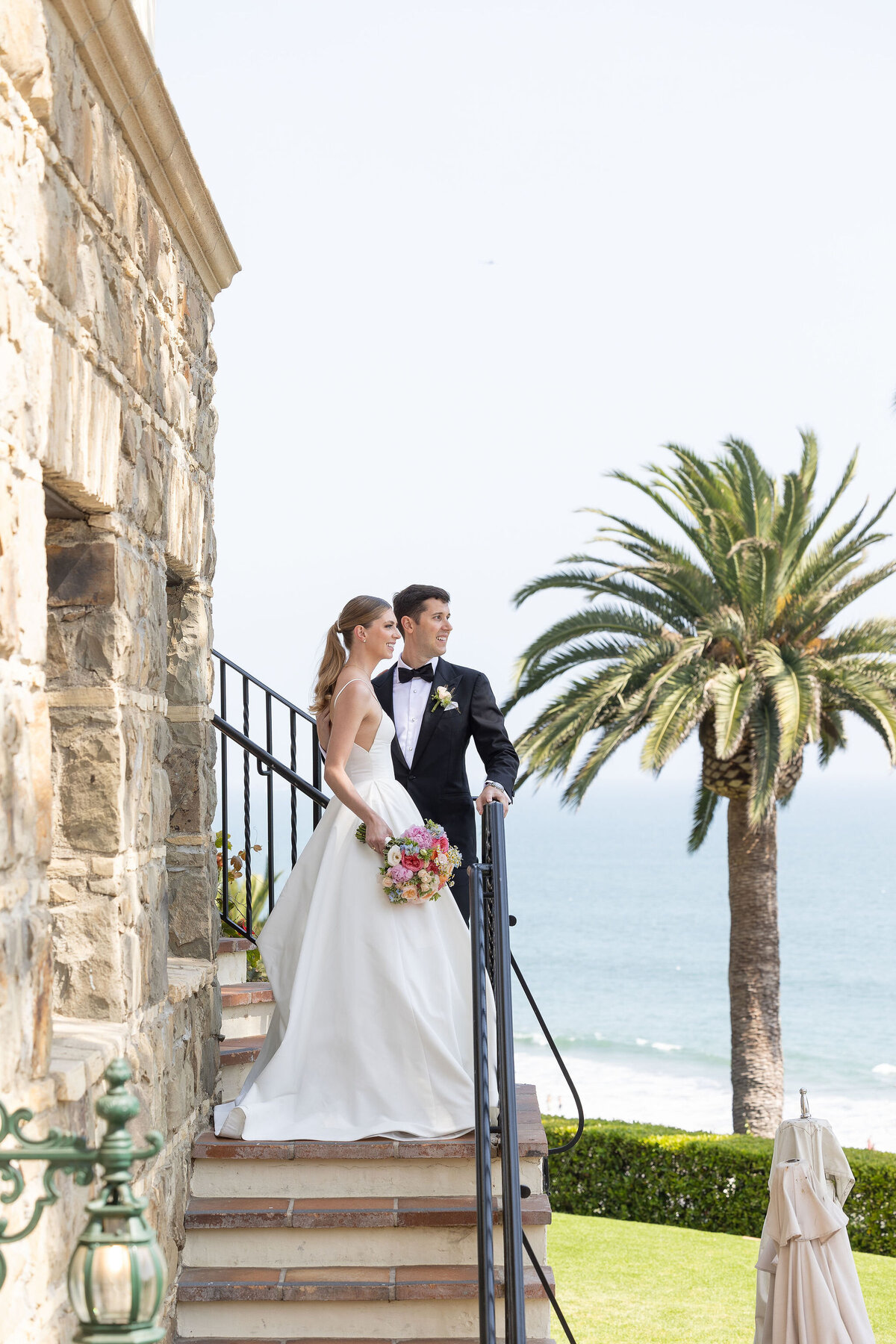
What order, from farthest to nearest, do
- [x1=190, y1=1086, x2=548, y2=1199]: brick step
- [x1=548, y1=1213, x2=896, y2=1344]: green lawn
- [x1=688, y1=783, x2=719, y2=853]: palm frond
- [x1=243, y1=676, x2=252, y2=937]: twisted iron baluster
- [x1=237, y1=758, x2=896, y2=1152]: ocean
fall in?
[x1=237, y1=758, x2=896, y2=1152]: ocean → [x1=688, y1=783, x2=719, y2=853]: palm frond → [x1=548, y1=1213, x2=896, y2=1344]: green lawn → [x1=243, y1=676, x2=252, y2=937]: twisted iron baluster → [x1=190, y1=1086, x2=548, y2=1199]: brick step

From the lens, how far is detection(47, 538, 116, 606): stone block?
128 inches

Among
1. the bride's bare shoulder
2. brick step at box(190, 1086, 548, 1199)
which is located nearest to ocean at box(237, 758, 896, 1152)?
the bride's bare shoulder

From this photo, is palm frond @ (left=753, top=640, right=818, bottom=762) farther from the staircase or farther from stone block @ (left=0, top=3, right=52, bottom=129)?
stone block @ (left=0, top=3, right=52, bottom=129)

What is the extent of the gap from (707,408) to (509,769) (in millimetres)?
86593

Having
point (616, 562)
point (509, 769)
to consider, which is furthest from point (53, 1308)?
point (616, 562)

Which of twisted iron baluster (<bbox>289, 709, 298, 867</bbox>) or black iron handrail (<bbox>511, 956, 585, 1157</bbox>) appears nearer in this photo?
black iron handrail (<bbox>511, 956, 585, 1157</bbox>)

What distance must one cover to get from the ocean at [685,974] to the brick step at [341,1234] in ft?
63.6

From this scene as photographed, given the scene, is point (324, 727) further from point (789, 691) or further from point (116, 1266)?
point (789, 691)

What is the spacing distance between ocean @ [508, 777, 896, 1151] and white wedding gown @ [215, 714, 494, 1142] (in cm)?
1923

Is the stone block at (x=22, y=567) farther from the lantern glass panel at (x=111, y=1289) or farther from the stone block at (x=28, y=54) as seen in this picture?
the lantern glass panel at (x=111, y=1289)

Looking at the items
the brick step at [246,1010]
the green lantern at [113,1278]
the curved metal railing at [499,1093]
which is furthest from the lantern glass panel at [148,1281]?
the brick step at [246,1010]

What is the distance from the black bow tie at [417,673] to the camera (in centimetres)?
521

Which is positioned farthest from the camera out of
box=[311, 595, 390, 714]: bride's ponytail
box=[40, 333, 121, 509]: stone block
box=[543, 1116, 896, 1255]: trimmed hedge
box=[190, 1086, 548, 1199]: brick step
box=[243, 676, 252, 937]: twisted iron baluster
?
box=[543, 1116, 896, 1255]: trimmed hedge

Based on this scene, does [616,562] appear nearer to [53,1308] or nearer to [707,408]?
[53,1308]
